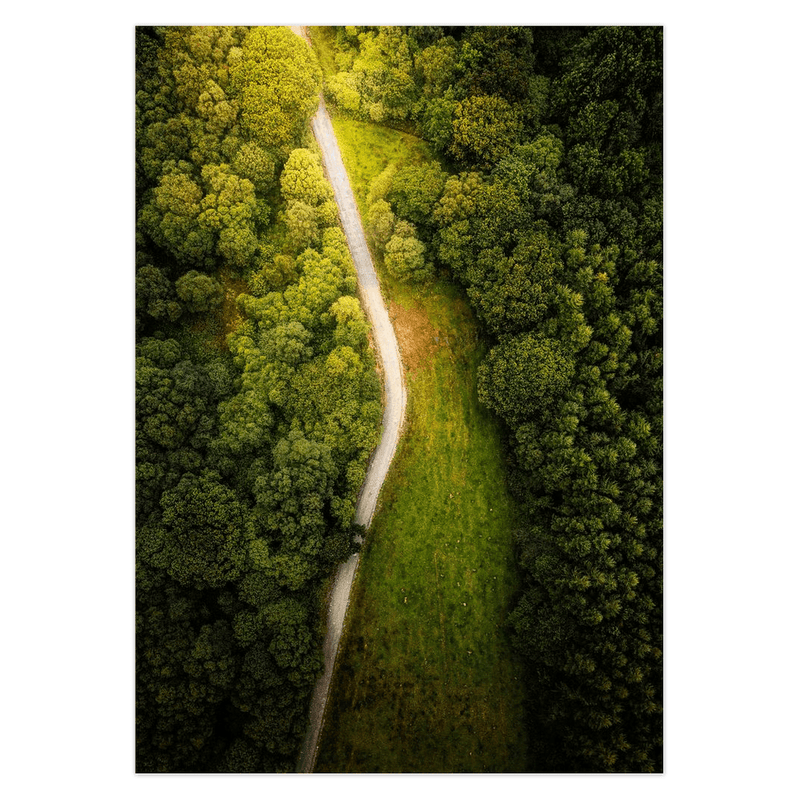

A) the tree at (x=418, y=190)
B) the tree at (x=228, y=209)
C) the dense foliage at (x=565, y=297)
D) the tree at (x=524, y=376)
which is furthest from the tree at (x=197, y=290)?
the tree at (x=524, y=376)

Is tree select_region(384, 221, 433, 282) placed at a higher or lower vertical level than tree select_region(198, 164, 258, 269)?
lower

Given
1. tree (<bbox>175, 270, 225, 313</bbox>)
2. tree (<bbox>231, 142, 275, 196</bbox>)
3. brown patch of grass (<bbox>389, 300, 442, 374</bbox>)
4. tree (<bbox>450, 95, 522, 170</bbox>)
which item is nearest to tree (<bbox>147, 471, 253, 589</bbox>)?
tree (<bbox>175, 270, 225, 313</bbox>)

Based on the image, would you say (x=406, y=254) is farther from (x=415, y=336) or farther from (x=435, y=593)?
(x=435, y=593)

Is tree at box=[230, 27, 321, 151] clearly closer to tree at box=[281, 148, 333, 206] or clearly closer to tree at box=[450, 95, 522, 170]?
tree at box=[281, 148, 333, 206]

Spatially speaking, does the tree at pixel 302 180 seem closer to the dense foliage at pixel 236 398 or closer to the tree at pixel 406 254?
the dense foliage at pixel 236 398

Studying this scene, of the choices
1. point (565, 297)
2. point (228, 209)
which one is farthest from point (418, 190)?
point (228, 209)
